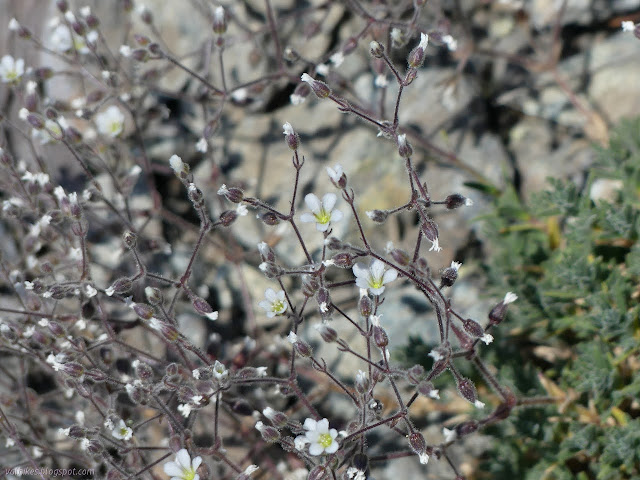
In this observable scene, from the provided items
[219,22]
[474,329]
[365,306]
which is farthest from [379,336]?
[219,22]

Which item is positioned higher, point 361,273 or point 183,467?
point 361,273

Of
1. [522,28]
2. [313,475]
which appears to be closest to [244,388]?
[313,475]

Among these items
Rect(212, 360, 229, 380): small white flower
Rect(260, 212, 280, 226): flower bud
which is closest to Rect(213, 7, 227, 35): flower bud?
Rect(260, 212, 280, 226): flower bud

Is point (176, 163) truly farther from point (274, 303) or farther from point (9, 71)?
point (9, 71)

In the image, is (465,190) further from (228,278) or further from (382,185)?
(228,278)

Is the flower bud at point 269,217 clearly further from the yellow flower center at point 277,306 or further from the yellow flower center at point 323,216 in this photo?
the yellow flower center at point 277,306

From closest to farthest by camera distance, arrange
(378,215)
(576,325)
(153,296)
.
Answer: (378,215) < (153,296) < (576,325)

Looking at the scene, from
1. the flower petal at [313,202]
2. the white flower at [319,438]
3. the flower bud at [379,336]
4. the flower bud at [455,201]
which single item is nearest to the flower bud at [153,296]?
the flower petal at [313,202]
